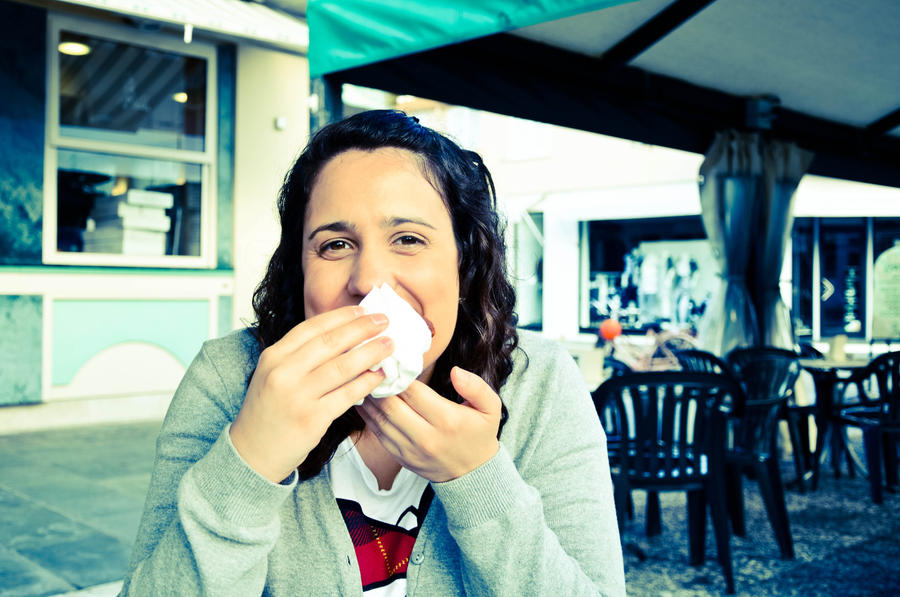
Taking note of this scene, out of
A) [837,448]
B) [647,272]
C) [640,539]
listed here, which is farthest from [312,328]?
[647,272]

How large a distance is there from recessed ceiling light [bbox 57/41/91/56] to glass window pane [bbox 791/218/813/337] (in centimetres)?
1296

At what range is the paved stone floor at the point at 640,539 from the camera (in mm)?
3500

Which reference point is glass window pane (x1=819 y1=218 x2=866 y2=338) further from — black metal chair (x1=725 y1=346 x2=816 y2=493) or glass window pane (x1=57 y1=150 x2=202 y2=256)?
glass window pane (x1=57 y1=150 x2=202 y2=256)

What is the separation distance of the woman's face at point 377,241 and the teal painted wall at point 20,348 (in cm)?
632

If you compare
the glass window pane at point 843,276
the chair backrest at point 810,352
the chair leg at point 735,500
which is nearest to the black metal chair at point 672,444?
the chair leg at point 735,500

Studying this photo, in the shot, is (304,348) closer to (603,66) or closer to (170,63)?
(603,66)

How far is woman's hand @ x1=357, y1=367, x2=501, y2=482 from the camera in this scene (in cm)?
109

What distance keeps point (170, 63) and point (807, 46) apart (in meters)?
5.76

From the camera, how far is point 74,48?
7.04 m

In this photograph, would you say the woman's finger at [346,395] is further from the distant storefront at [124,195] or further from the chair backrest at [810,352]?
the chair backrest at [810,352]

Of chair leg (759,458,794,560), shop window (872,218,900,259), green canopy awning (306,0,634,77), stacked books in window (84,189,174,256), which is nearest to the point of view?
green canopy awning (306,0,634,77)

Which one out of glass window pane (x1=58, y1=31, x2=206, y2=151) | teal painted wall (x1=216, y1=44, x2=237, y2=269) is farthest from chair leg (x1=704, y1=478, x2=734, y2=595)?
glass window pane (x1=58, y1=31, x2=206, y2=151)

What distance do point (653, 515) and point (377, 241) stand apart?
3529mm

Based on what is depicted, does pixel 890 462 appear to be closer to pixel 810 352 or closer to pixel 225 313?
pixel 810 352
